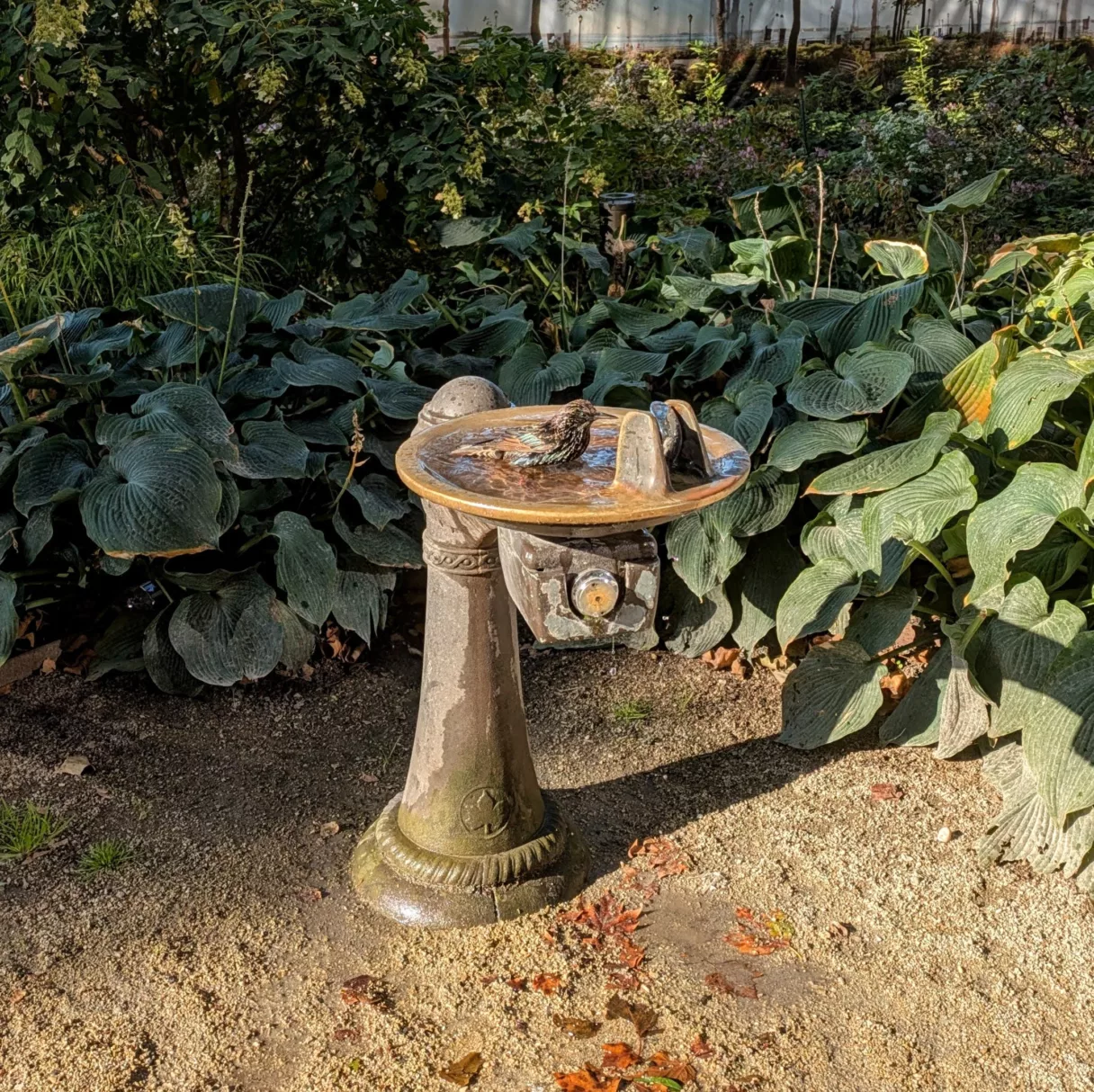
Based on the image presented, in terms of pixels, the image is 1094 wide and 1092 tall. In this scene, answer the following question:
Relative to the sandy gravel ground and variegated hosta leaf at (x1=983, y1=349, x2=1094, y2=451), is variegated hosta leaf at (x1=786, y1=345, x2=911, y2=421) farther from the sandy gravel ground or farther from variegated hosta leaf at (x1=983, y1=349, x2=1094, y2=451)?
the sandy gravel ground

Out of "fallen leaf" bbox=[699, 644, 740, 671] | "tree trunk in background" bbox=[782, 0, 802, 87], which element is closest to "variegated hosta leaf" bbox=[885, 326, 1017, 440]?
"fallen leaf" bbox=[699, 644, 740, 671]

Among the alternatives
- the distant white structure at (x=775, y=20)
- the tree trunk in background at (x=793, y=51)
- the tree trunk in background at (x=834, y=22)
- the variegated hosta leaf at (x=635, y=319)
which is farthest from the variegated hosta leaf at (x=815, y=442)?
the tree trunk in background at (x=834, y=22)

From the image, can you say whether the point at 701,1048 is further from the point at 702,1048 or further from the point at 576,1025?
the point at 576,1025

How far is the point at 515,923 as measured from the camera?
2.49 meters

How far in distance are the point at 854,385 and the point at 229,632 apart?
5.63ft

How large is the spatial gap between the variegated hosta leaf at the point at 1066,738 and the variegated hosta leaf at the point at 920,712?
488mm

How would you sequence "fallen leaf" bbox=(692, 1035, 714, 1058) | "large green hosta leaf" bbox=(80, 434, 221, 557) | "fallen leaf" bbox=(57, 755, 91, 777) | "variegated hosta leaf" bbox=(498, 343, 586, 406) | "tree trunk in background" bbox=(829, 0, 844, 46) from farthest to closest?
"tree trunk in background" bbox=(829, 0, 844, 46), "variegated hosta leaf" bbox=(498, 343, 586, 406), "fallen leaf" bbox=(57, 755, 91, 777), "large green hosta leaf" bbox=(80, 434, 221, 557), "fallen leaf" bbox=(692, 1035, 714, 1058)

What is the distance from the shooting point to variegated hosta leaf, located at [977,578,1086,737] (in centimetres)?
251

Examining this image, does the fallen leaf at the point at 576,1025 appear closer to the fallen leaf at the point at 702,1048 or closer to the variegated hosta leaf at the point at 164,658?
the fallen leaf at the point at 702,1048

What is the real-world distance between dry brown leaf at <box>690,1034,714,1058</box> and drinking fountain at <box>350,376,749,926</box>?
0.46 metres

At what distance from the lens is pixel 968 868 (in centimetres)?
267

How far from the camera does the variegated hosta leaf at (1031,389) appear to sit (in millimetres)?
2643

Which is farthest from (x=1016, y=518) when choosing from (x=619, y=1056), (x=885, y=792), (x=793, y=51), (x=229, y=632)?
(x=793, y=51)

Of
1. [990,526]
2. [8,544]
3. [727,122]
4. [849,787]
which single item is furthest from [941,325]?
[727,122]
